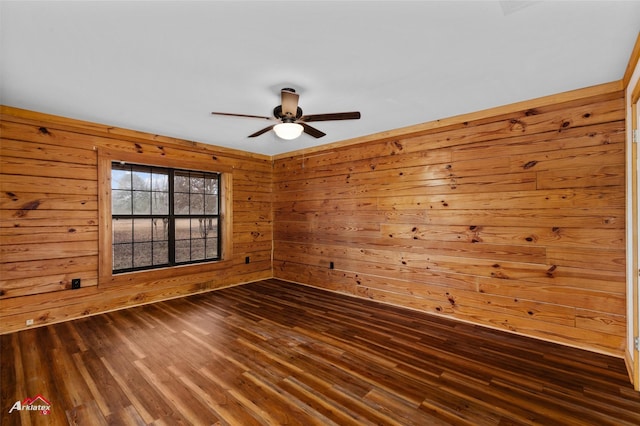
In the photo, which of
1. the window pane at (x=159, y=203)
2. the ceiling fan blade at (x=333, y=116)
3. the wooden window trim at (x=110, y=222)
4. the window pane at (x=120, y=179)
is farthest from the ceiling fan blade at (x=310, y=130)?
the window pane at (x=120, y=179)

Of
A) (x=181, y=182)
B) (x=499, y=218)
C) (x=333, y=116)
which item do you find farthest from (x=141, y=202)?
(x=499, y=218)

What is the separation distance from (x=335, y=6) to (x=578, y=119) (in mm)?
2626

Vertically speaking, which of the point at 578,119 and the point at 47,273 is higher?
the point at 578,119

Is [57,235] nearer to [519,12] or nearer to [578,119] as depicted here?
[519,12]

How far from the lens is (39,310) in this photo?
3.29 meters

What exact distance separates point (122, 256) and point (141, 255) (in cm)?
23

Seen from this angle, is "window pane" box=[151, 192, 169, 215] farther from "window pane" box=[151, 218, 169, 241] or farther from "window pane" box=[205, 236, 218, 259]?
"window pane" box=[205, 236, 218, 259]

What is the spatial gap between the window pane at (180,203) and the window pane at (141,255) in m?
0.65

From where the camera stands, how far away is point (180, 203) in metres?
4.63

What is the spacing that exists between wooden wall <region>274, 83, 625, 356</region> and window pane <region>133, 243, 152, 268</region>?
2722mm

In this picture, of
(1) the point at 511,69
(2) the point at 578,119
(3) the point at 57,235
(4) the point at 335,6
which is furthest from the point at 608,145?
Answer: (3) the point at 57,235

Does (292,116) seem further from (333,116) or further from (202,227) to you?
(202,227)

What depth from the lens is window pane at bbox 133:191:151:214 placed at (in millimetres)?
4156

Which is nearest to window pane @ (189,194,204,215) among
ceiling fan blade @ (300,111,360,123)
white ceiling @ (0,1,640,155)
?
white ceiling @ (0,1,640,155)
